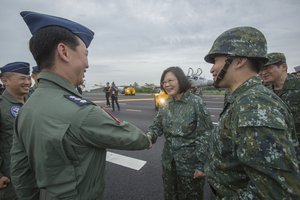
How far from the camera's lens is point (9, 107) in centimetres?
288

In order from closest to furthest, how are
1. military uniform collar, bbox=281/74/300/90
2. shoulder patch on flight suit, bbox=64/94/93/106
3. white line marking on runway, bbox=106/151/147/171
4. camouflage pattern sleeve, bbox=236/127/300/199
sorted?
camouflage pattern sleeve, bbox=236/127/300/199 < shoulder patch on flight suit, bbox=64/94/93/106 < military uniform collar, bbox=281/74/300/90 < white line marking on runway, bbox=106/151/147/171

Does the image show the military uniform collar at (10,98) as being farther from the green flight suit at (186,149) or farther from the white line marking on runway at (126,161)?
the white line marking on runway at (126,161)

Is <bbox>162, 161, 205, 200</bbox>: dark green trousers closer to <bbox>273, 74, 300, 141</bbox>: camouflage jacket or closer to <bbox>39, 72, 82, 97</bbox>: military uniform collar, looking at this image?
<bbox>39, 72, 82, 97</bbox>: military uniform collar

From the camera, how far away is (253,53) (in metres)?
1.46

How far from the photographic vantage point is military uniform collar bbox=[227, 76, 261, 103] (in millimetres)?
1447

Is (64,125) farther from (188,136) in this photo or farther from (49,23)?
(188,136)

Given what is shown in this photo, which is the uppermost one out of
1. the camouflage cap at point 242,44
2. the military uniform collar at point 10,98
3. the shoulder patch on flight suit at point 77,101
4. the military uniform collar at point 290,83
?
the camouflage cap at point 242,44

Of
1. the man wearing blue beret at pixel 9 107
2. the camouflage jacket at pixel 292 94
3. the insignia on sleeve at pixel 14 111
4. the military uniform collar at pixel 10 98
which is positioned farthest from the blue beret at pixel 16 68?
the camouflage jacket at pixel 292 94

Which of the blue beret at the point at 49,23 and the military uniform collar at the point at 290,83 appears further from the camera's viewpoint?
the military uniform collar at the point at 290,83

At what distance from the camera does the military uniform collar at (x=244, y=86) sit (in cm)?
145

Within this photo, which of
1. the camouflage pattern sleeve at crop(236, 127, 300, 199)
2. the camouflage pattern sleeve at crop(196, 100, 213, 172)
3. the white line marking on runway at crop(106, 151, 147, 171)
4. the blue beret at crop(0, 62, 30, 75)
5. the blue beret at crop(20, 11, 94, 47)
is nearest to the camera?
the camouflage pattern sleeve at crop(236, 127, 300, 199)

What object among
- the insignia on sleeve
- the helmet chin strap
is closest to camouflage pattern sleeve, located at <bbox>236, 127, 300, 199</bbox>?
the helmet chin strap

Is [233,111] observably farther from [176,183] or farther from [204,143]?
[176,183]

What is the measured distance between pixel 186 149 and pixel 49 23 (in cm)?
200
